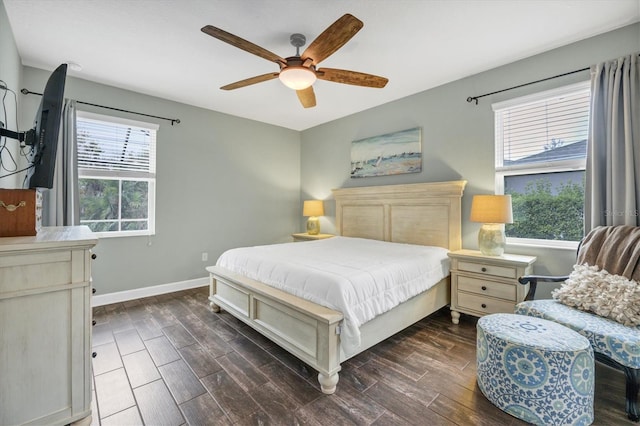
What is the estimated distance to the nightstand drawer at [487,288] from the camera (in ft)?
8.19

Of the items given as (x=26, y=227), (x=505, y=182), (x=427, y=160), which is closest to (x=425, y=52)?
(x=427, y=160)

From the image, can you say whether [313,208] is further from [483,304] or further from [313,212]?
[483,304]

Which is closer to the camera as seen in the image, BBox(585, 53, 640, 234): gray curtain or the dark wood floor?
the dark wood floor

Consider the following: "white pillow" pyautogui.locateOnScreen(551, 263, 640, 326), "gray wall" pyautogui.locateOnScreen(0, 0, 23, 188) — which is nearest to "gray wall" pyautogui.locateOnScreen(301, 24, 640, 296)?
"white pillow" pyautogui.locateOnScreen(551, 263, 640, 326)

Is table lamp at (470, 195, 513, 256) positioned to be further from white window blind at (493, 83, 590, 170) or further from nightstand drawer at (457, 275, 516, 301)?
white window blind at (493, 83, 590, 170)

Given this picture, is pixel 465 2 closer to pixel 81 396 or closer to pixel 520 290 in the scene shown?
pixel 520 290

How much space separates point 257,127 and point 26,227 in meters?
3.64

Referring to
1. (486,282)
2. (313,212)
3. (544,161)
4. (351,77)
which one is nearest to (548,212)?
(544,161)

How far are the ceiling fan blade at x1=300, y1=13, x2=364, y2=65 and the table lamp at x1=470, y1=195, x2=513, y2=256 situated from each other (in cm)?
195

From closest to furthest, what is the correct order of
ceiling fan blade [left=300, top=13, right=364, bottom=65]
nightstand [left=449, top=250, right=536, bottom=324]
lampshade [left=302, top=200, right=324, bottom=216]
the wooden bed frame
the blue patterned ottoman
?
the blue patterned ottoman, ceiling fan blade [left=300, top=13, right=364, bottom=65], the wooden bed frame, nightstand [left=449, top=250, right=536, bottom=324], lampshade [left=302, top=200, right=324, bottom=216]

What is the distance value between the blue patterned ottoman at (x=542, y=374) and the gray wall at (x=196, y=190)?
3757 millimetres

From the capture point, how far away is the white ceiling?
6.75 ft

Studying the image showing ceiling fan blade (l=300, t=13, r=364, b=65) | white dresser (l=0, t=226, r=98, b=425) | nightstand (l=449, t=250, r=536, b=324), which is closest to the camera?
white dresser (l=0, t=226, r=98, b=425)

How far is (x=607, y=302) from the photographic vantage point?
177 cm
